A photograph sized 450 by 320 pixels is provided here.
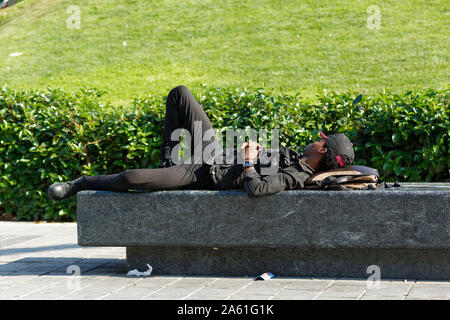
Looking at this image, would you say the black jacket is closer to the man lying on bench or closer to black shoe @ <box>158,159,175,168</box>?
the man lying on bench

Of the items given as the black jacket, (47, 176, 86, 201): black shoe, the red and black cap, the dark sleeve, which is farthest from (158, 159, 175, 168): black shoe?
the red and black cap

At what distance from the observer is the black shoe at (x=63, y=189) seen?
4.89 metres

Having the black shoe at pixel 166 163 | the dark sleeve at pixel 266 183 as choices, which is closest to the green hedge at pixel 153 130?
the black shoe at pixel 166 163

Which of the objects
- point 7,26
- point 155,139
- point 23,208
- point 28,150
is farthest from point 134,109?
point 7,26

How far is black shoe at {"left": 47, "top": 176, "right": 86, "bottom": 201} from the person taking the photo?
4887mm

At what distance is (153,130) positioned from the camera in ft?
23.5

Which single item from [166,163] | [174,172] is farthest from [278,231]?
[166,163]

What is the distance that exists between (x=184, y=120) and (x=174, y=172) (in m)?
0.67

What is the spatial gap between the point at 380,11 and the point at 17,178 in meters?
13.7

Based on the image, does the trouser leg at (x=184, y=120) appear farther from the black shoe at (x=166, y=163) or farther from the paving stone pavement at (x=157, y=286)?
the paving stone pavement at (x=157, y=286)

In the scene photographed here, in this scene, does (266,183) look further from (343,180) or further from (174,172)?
(174,172)

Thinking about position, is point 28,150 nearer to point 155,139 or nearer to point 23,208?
point 23,208

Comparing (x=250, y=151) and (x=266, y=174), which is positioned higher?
(x=250, y=151)

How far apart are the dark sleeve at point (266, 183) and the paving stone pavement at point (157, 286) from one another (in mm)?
708
